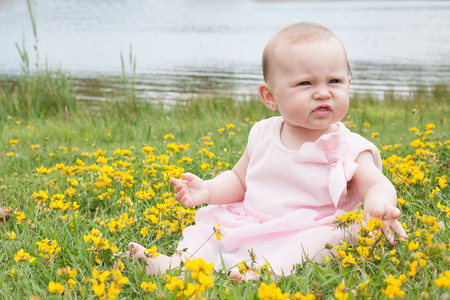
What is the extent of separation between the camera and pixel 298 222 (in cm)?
232

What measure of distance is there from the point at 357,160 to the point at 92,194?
1734 mm

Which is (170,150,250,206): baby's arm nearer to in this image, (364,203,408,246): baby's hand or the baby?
the baby

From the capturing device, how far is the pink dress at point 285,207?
2256mm

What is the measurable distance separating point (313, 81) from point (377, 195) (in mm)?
621

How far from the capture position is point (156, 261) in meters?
2.18

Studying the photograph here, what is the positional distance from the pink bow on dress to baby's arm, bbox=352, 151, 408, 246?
0.06m

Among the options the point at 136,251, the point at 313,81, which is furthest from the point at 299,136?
the point at 136,251

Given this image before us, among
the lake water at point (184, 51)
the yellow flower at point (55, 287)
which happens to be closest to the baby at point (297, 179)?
the yellow flower at point (55, 287)

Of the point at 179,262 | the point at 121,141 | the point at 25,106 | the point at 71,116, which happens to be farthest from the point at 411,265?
the point at 25,106

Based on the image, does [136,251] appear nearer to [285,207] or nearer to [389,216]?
[285,207]

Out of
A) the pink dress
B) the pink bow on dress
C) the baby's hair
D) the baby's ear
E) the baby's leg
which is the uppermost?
the baby's hair

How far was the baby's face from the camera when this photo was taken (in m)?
2.28

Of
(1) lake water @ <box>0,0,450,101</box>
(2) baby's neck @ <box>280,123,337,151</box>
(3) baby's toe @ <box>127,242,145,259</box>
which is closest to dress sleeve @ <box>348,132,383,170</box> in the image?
(2) baby's neck @ <box>280,123,337,151</box>

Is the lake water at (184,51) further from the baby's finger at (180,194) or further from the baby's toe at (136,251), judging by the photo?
the baby's toe at (136,251)
